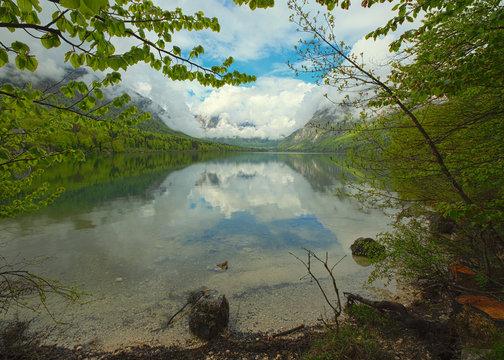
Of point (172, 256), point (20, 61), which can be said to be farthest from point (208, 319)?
Answer: point (20, 61)

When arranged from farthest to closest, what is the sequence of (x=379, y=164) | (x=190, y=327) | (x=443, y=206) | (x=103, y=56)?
1. (x=190, y=327)
2. (x=379, y=164)
3. (x=443, y=206)
4. (x=103, y=56)

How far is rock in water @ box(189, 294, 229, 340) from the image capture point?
29.4 feet

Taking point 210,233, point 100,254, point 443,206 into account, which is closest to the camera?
point 443,206

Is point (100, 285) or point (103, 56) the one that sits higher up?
point (103, 56)

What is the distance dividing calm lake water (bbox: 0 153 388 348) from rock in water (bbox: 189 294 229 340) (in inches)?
26.4

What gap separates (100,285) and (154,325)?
5319 millimetres

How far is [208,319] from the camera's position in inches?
359

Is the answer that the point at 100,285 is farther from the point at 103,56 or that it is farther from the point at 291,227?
the point at 291,227

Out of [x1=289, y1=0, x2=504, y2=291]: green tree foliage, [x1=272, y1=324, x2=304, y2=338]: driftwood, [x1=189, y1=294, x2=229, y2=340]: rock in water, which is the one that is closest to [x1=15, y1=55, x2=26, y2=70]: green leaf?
[x1=289, y1=0, x2=504, y2=291]: green tree foliage

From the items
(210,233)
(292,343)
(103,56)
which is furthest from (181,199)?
(103,56)

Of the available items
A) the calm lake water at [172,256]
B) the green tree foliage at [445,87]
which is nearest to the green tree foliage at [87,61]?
the green tree foliage at [445,87]

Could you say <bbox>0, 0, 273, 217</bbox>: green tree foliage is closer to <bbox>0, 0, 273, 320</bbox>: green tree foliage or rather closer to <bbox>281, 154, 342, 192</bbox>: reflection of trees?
<bbox>0, 0, 273, 320</bbox>: green tree foliage

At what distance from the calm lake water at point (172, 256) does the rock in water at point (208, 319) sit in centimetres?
67

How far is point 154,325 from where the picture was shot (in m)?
9.73
